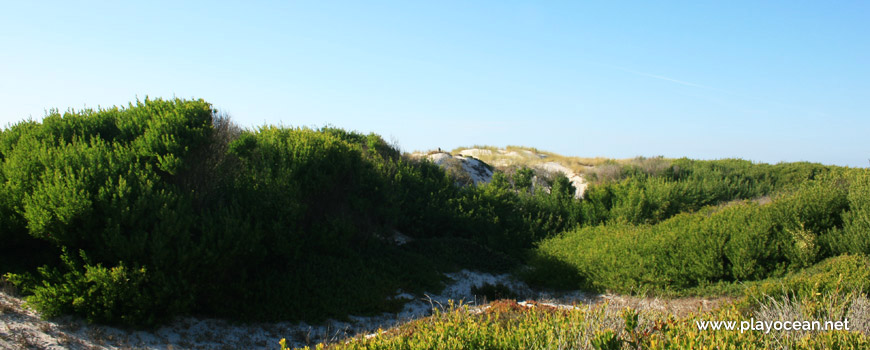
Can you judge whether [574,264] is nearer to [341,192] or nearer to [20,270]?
[341,192]

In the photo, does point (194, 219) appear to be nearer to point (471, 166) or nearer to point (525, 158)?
point (471, 166)

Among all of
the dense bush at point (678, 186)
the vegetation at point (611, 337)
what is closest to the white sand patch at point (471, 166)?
the dense bush at point (678, 186)

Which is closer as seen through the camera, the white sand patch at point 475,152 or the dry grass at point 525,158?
the dry grass at point 525,158

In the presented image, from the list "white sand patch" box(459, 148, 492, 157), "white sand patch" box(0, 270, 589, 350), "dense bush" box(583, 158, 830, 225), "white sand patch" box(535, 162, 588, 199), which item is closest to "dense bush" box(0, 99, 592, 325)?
"white sand patch" box(0, 270, 589, 350)

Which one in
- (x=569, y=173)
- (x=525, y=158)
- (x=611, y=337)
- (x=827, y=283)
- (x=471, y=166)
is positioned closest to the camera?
(x=611, y=337)

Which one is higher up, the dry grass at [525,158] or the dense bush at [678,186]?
the dry grass at [525,158]

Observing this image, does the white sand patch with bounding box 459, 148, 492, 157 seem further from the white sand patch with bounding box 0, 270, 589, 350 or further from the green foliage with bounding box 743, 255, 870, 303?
the green foliage with bounding box 743, 255, 870, 303

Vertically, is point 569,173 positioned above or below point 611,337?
above

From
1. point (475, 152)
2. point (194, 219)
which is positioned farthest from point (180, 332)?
point (475, 152)

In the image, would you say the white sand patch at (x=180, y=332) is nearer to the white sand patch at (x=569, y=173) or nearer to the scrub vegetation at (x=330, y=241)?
the scrub vegetation at (x=330, y=241)

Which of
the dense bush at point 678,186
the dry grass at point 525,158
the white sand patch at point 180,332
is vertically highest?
the dry grass at point 525,158

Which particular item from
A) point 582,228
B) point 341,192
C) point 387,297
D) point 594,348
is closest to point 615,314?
point 594,348

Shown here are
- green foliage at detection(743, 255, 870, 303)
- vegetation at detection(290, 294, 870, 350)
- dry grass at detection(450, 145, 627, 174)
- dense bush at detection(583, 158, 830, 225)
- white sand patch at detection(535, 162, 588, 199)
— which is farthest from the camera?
dry grass at detection(450, 145, 627, 174)

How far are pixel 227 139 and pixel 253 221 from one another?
2.61m
